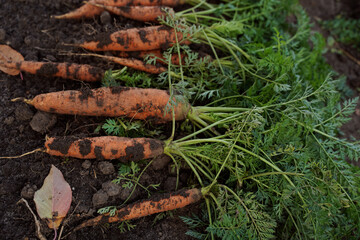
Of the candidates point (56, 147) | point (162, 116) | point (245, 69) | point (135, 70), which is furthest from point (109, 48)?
point (245, 69)

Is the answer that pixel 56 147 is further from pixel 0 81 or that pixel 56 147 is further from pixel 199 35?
pixel 199 35

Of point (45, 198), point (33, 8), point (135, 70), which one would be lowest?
point (45, 198)

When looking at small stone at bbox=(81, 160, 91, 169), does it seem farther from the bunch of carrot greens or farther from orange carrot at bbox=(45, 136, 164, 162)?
the bunch of carrot greens

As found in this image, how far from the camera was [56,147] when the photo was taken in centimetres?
200

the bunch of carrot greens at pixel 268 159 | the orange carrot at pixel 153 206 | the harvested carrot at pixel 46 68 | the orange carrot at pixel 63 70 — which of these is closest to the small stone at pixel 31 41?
the harvested carrot at pixel 46 68

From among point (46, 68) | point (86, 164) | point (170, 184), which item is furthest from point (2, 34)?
point (170, 184)

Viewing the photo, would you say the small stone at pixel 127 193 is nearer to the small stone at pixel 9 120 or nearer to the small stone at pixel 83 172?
the small stone at pixel 83 172

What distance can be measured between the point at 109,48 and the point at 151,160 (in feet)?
3.29

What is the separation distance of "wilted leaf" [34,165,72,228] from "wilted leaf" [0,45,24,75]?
90 cm

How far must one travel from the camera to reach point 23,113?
2113mm

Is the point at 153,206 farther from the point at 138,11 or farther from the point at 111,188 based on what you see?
the point at 138,11

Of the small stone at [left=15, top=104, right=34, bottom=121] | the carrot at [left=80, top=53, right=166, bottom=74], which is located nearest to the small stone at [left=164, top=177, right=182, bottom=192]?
the carrot at [left=80, top=53, right=166, bottom=74]

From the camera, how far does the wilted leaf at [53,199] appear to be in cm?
184

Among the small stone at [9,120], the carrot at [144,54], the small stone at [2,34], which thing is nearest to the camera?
the small stone at [9,120]
